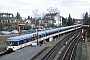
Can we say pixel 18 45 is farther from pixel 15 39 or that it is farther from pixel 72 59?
pixel 72 59

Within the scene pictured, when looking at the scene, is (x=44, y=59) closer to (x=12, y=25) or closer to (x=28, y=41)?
(x=28, y=41)

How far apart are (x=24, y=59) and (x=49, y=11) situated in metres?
104

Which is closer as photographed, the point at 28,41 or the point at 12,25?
the point at 28,41

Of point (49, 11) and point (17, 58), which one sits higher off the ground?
point (49, 11)

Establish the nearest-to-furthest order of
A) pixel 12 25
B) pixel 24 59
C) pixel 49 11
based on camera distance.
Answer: pixel 24 59, pixel 12 25, pixel 49 11

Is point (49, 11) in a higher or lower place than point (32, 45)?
higher

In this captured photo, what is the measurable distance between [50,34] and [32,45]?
64.0 ft

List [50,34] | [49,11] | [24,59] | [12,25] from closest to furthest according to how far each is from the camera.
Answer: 1. [24,59]
2. [50,34]
3. [12,25]
4. [49,11]

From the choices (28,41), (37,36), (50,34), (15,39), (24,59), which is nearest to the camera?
(24,59)

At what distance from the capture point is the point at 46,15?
473 feet

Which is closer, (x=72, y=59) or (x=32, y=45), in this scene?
(x=72, y=59)

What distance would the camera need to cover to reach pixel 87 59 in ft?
95.8

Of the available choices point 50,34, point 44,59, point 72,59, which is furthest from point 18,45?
point 50,34

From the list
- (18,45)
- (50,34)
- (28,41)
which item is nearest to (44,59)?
(18,45)
